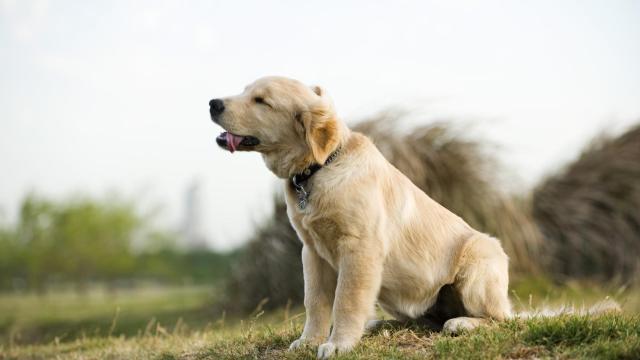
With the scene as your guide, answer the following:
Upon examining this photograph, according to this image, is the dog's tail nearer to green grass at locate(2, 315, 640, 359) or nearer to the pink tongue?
green grass at locate(2, 315, 640, 359)

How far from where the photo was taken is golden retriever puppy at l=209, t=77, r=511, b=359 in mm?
3979

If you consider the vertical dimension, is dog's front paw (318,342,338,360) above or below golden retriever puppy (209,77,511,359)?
below

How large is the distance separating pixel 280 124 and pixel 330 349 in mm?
1308

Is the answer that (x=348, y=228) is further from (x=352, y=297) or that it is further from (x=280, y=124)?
(x=280, y=124)

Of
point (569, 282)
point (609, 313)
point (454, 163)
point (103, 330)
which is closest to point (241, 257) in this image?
point (103, 330)

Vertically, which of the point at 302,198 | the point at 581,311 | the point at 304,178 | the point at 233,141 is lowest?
the point at 581,311

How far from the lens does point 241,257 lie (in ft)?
35.5

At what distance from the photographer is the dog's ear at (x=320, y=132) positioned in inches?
158

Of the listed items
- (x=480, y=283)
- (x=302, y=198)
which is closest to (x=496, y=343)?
(x=480, y=283)

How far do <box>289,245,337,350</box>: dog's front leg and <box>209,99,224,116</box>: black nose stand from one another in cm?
97

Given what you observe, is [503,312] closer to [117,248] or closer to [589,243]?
[589,243]

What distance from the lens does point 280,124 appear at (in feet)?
13.4

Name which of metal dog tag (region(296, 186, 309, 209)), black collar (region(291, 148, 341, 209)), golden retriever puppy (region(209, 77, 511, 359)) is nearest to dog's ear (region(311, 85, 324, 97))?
golden retriever puppy (region(209, 77, 511, 359))

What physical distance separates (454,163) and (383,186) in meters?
5.77
